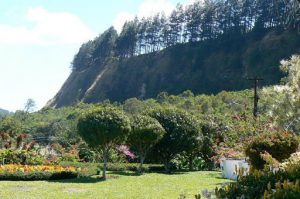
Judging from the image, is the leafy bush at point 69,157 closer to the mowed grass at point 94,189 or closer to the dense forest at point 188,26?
the mowed grass at point 94,189

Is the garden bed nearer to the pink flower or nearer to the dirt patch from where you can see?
the dirt patch

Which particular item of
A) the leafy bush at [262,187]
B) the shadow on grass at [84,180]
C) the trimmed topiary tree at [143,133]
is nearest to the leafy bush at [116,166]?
the trimmed topiary tree at [143,133]

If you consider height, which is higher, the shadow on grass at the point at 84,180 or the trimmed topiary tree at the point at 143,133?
the trimmed topiary tree at the point at 143,133

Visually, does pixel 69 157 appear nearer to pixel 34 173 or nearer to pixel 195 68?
pixel 34 173

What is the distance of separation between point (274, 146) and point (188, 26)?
280 feet

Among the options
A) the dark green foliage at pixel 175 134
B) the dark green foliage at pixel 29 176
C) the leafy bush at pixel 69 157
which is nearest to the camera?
the dark green foliage at pixel 29 176

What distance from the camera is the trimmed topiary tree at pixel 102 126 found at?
17250 mm

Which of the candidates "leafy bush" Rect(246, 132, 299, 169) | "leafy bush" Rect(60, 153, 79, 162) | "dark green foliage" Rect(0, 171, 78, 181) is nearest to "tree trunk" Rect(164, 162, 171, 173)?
"leafy bush" Rect(60, 153, 79, 162)

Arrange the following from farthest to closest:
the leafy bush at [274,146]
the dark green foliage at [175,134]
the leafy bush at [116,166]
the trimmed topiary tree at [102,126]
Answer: the dark green foliage at [175,134]
the leafy bush at [116,166]
the trimmed topiary tree at [102,126]
the leafy bush at [274,146]

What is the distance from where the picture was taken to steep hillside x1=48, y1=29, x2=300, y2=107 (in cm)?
7912

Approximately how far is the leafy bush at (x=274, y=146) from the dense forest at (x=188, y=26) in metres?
66.7

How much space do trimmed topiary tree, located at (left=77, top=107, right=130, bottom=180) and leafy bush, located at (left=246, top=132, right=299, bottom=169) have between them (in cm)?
526

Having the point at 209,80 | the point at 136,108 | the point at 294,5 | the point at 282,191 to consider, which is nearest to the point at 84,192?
the point at 294,5

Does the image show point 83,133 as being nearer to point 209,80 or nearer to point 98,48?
point 209,80
